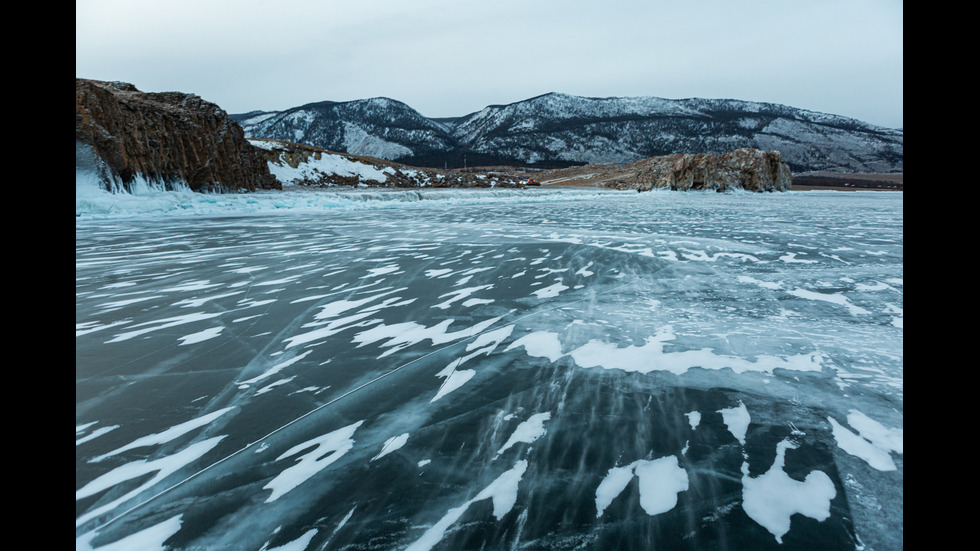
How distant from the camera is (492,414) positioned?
1656mm

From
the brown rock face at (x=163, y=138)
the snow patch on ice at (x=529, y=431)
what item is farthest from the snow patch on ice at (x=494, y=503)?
the brown rock face at (x=163, y=138)

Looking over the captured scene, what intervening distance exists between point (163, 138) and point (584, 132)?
394ft

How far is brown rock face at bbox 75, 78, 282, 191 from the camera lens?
1181cm

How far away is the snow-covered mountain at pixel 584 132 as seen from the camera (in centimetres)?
9150

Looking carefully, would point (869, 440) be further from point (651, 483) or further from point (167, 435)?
point (167, 435)

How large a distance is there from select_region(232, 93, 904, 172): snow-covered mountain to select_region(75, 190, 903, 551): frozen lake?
99.7 metres

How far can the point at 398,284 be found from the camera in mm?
3842

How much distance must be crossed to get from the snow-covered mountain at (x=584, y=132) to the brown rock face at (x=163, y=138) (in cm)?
8172

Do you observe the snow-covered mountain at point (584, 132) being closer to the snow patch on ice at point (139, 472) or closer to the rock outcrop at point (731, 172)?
the rock outcrop at point (731, 172)

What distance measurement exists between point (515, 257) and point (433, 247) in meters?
1.50

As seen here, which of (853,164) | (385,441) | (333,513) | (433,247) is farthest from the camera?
(853,164)
